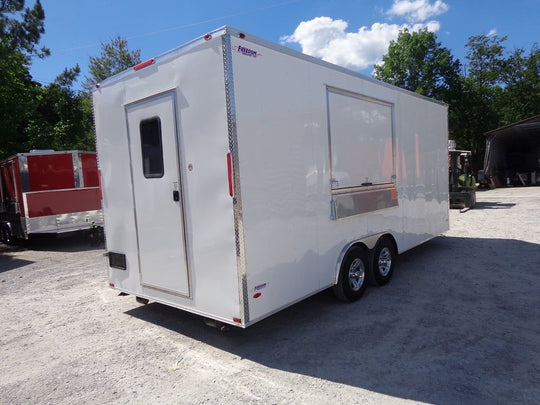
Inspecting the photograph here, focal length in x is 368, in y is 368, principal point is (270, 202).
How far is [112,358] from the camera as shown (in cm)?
363

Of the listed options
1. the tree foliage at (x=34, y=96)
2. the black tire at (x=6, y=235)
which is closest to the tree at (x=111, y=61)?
the tree foliage at (x=34, y=96)

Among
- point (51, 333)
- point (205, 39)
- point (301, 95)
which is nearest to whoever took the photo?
point (205, 39)

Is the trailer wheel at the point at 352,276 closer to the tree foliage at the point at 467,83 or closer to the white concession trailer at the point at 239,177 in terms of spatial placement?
the white concession trailer at the point at 239,177

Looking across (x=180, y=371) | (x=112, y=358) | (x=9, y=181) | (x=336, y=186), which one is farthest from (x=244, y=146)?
(x=9, y=181)

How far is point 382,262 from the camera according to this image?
5.46 m

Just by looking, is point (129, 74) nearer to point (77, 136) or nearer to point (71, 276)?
point (71, 276)

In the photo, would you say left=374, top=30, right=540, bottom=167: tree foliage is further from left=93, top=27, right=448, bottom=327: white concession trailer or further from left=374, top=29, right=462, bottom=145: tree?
left=93, top=27, right=448, bottom=327: white concession trailer

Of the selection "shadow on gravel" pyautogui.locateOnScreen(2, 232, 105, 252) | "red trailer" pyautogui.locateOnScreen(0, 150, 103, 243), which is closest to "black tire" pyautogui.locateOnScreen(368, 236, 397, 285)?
"red trailer" pyautogui.locateOnScreen(0, 150, 103, 243)

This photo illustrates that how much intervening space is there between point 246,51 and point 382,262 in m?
3.64

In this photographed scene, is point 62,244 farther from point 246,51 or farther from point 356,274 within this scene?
point 246,51

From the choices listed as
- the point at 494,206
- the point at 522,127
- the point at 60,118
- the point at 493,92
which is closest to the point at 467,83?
the point at 493,92

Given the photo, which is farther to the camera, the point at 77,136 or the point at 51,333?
the point at 77,136

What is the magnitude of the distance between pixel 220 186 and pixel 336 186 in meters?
1.61

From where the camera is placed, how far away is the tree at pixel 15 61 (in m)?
12.5
